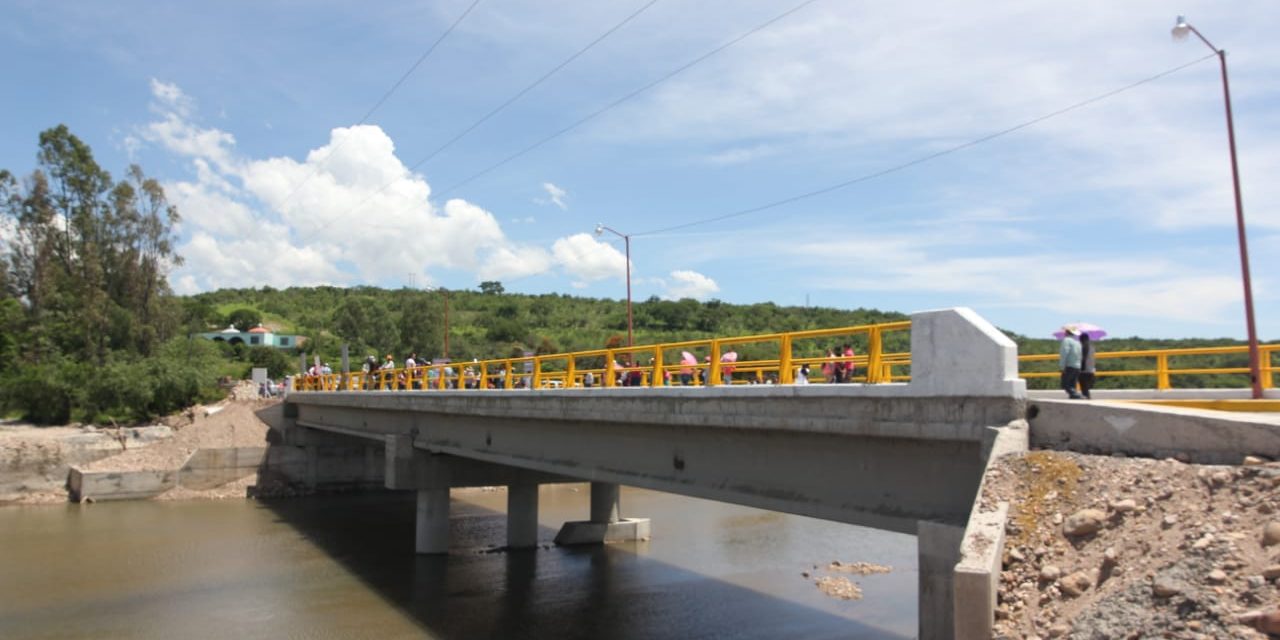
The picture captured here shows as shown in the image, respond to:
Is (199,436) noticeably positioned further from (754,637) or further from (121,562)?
(754,637)

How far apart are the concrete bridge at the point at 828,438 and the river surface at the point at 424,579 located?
411cm

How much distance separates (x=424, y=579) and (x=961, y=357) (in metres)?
20.5

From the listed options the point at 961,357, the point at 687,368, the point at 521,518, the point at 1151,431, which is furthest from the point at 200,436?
the point at 1151,431

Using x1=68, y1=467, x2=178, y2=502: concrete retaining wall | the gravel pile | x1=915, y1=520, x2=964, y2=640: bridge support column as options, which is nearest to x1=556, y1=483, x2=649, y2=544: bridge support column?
x1=915, y1=520, x2=964, y2=640: bridge support column

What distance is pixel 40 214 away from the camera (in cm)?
6950

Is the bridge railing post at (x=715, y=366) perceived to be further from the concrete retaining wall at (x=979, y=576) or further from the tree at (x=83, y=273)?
the tree at (x=83, y=273)

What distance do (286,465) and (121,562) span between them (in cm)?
1951

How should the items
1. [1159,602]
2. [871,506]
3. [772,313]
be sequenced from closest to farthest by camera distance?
[1159,602] → [871,506] → [772,313]

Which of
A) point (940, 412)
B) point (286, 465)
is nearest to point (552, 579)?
point (940, 412)

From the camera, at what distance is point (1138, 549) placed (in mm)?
7164

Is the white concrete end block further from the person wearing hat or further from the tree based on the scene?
the tree

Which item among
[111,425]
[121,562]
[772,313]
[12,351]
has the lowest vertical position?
[121,562]

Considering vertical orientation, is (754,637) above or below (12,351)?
below

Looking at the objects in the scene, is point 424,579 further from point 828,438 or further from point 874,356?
point 874,356
